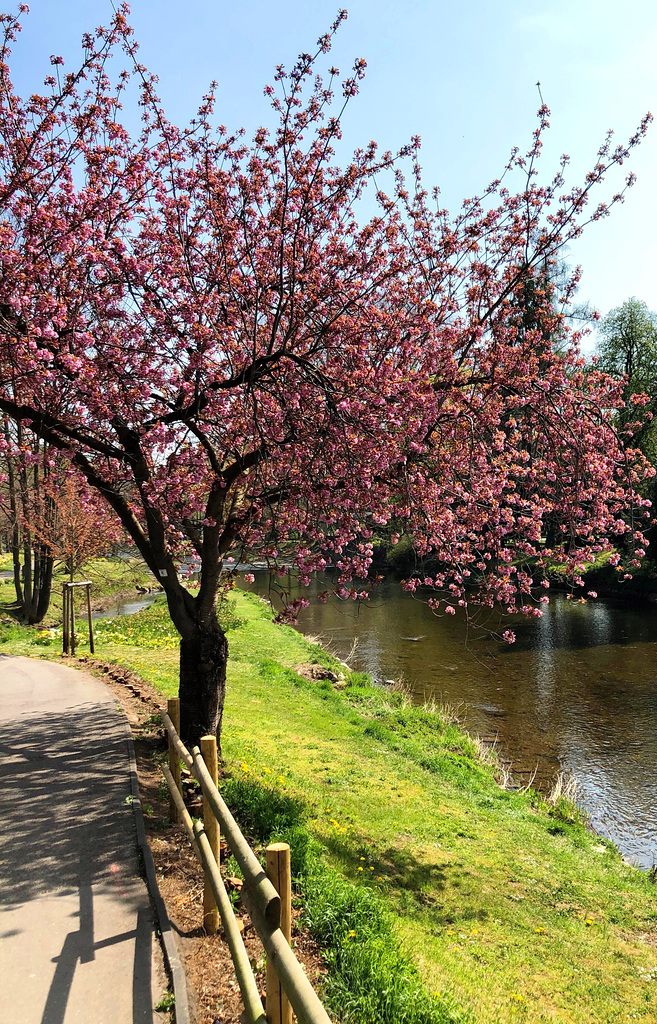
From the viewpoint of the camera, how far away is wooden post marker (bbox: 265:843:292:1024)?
326 centimetres

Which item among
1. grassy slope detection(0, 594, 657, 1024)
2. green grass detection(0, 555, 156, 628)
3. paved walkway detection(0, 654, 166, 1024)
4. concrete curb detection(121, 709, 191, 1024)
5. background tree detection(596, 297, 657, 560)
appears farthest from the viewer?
background tree detection(596, 297, 657, 560)

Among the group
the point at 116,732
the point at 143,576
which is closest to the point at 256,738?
the point at 116,732

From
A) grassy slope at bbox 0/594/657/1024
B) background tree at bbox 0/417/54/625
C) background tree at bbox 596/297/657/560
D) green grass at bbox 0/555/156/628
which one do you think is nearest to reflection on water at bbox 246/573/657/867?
grassy slope at bbox 0/594/657/1024

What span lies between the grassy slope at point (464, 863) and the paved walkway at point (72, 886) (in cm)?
203

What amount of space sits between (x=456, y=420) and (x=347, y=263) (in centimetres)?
252

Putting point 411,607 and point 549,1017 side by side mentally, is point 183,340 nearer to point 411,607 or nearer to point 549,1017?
point 549,1017

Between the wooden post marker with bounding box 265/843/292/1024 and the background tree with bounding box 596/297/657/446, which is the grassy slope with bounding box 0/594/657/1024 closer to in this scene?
the wooden post marker with bounding box 265/843/292/1024

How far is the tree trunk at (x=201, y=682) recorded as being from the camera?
8594 millimetres

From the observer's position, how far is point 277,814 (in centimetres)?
709

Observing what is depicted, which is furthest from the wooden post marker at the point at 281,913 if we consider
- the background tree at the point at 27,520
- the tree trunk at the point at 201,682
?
the background tree at the point at 27,520

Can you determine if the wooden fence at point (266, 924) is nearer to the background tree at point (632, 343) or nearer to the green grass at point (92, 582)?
the green grass at point (92, 582)

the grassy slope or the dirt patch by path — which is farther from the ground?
the dirt patch by path

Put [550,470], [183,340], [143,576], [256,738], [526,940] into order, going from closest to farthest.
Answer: [526,940] → [183,340] → [550,470] → [256,738] → [143,576]

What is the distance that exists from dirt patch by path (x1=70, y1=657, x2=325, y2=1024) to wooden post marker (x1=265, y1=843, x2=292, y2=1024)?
1.04 m
